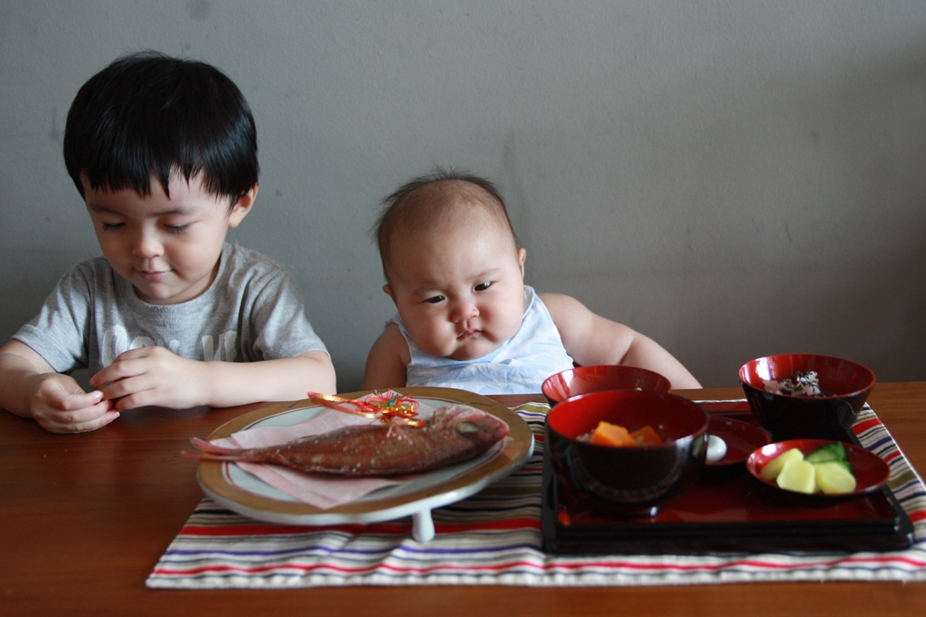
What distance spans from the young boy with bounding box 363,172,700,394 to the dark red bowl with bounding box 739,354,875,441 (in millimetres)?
527

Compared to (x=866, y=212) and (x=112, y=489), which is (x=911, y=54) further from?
(x=112, y=489)

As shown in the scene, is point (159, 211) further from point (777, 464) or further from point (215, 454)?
point (777, 464)

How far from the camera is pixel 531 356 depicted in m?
1.36

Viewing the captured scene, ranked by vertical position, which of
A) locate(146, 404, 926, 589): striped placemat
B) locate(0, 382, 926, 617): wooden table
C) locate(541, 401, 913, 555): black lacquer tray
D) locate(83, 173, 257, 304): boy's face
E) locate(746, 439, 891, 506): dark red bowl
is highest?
locate(83, 173, 257, 304): boy's face

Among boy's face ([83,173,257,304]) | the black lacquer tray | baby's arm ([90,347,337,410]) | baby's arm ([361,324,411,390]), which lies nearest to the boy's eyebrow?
boy's face ([83,173,257,304])

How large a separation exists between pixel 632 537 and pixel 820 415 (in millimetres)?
279

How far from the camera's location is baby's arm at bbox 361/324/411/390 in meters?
1.45

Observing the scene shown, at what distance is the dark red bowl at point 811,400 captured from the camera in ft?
2.39

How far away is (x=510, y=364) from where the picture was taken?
1321 mm

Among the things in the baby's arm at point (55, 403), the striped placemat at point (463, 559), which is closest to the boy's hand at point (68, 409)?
the baby's arm at point (55, 403)

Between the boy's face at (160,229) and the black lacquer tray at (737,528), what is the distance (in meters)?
0.89

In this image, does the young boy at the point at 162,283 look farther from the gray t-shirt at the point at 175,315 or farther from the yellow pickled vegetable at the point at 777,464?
the yellow pickled vegetable at the point at 777,464

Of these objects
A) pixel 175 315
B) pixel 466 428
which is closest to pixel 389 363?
pixel 175 315

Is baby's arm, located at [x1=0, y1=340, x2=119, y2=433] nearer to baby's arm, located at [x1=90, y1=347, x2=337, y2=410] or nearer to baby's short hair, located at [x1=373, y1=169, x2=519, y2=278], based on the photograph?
baby's arm, located at [x1=90, y1=347, x2=337, y2=410]
